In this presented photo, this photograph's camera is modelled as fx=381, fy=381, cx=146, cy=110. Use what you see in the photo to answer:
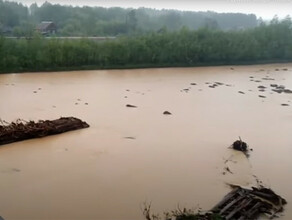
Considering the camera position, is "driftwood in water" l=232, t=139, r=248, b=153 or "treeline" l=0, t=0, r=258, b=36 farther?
"treeline" l=0, t=0, r=258, b=36

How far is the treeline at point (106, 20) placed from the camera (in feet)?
58.9

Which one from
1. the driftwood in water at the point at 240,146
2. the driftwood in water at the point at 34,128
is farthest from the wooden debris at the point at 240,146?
the driftwood in water at the point at 34,128

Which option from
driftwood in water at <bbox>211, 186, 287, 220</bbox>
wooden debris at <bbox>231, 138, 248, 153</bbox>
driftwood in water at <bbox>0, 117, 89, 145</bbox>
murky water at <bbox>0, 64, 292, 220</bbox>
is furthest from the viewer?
driftwood in water at <bbox>0, 117, 89, 145</bbox>

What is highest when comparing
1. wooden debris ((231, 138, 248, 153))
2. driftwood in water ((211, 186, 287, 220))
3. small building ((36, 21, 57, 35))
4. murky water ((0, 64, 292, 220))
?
small building ((36, 21, 57, 35))

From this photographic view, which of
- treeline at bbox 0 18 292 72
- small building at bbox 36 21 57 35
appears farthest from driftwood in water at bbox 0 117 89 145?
small building at bbox 36 21 57 35

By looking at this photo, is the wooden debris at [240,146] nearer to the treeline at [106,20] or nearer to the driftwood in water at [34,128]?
the driftwood in water at [34,128]

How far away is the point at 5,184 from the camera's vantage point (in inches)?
187

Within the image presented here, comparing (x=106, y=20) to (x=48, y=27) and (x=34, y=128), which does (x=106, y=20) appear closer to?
(x=48, y=27)

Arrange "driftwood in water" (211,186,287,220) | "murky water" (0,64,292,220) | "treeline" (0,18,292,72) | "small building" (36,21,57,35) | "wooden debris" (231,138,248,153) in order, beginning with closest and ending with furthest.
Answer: "driftwood in water" (211,186,287,220) < "murky water" (0,64,292,220) < "wooden debris" (231,138,248,153) < "treeline" (0,18,292,72) < "small building" (36,21,57,35)

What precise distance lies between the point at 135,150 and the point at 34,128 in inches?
75.1

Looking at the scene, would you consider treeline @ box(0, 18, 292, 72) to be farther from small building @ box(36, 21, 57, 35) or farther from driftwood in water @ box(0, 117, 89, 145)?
driftwood in water @ box(0, 117, 89, 145)

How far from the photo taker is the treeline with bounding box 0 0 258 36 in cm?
1794

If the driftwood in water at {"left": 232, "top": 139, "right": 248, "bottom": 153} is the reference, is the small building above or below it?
above

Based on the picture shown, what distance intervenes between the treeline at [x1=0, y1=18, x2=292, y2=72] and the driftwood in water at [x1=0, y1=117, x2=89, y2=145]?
806cm
